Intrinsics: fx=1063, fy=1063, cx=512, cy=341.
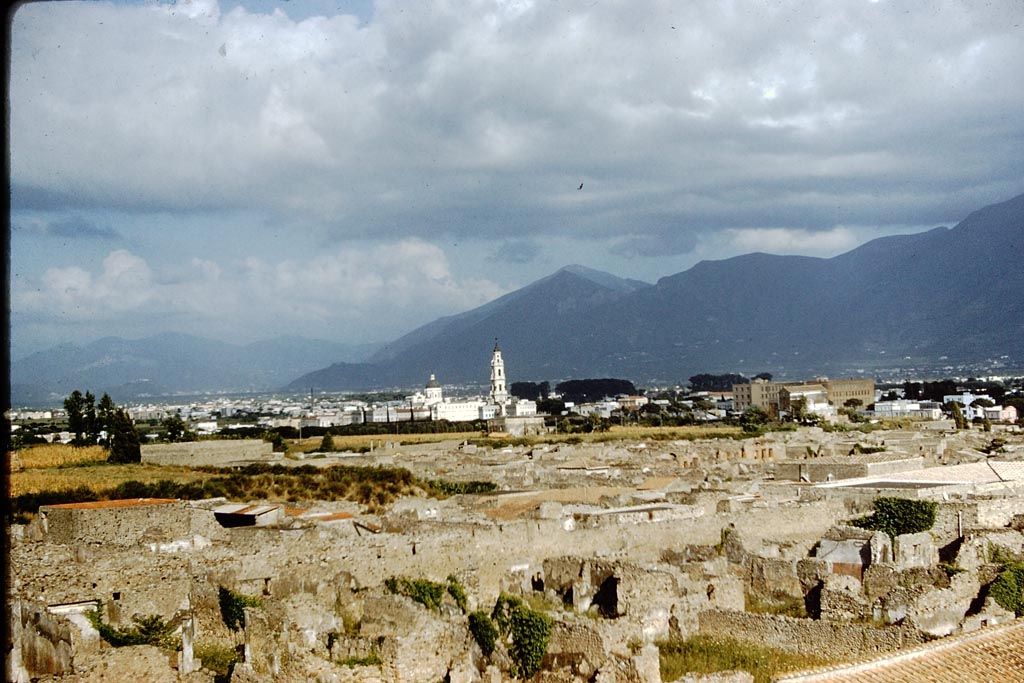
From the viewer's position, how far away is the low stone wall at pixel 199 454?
32.3 metres

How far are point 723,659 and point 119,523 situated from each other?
Result: 374 inches

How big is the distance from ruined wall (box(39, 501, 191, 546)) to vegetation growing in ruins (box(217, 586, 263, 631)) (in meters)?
3.89

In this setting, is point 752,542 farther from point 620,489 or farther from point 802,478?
point 802,478

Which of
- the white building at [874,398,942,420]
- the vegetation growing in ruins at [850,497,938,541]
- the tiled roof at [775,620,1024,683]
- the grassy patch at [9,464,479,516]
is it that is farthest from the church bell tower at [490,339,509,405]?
the tiled roof at [775,620,1024,683]

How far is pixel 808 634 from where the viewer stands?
37.3 ft

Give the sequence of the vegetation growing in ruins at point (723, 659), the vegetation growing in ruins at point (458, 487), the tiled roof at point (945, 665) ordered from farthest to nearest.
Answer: the vegetation growing in ruins at point (458, 487), the vegetation growing in ruins at point (723, 659), the tiled roof at point (945, 665)

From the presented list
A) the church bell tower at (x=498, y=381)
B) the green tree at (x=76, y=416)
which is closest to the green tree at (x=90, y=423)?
the green tree at (x=76, y=416)

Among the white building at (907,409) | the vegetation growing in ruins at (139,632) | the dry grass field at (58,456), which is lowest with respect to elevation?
the white building at (907,409)

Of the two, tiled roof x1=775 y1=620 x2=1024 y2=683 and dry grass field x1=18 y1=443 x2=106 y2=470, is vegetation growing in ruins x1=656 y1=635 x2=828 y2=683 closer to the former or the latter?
tiled roof x1=775 y1=620 x2=1024 y2=683

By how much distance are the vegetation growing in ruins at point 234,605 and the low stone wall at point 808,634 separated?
4.97m

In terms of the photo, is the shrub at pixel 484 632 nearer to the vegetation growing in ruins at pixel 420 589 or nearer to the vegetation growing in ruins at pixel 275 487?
the vegetation growing in ruins at pixel 420 589

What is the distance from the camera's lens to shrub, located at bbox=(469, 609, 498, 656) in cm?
1073

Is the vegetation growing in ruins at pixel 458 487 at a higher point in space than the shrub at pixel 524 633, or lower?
higher

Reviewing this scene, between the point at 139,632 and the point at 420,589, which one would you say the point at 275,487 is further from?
the point at 139,632
